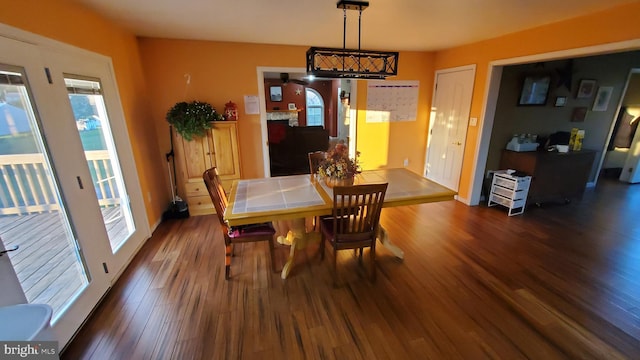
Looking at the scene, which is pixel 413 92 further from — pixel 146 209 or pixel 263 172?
pixel 146 209

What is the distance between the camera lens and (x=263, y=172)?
13.7ft

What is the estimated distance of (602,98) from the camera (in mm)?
4285

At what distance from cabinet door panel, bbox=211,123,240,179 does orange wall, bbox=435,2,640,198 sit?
351 centimetres

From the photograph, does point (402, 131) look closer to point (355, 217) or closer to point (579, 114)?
point (579, 114)

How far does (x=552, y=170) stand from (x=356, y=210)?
3546 mm

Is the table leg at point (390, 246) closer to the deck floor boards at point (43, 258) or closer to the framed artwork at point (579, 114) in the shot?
the deck floor boards at point (43, 258)

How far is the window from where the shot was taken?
10.3 meters

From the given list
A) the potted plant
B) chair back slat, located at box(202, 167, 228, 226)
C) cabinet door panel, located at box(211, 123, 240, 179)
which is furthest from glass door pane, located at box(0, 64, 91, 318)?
cabinet door panel, located at box(211, 123, 240, 179)

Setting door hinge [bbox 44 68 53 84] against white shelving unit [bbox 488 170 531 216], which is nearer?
door hinge [bbox 44 68 53 84]

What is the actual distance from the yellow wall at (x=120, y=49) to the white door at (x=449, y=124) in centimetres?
451

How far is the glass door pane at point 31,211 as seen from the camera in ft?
4.82

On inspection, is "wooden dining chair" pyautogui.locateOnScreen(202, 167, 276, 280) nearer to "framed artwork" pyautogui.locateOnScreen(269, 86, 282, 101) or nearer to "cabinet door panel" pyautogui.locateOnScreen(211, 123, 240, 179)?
"cabinet door panel" pyautogui.locateOnScreen(211, 123, 240, 179)

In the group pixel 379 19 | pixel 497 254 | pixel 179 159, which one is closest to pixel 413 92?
pixel 379 19


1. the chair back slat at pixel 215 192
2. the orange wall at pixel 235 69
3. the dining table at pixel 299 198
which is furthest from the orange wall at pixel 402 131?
the chair back slat at pixel 215 192
